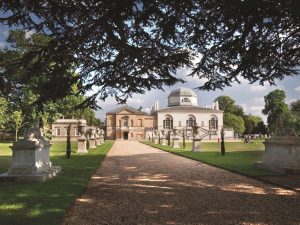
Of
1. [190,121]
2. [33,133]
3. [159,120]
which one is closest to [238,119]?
[190,121]

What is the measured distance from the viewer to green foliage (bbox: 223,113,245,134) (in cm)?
8025

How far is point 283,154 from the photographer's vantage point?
1197cm

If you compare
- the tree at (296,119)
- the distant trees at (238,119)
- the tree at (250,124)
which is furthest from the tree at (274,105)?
the tree at (250,124)

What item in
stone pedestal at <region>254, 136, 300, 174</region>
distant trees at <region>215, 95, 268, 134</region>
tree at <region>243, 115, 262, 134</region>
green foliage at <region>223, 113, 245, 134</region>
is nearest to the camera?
stone pedestal at <region>254, 136, 300, 174</region>

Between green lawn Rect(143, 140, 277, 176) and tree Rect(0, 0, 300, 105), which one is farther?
green lawn Rect(143, 140, 277, 176)

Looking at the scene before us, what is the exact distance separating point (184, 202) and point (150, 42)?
314 cm

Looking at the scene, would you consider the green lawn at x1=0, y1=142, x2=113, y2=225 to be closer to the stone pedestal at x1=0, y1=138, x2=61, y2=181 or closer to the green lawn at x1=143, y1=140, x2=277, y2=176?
the stone pedestal at x1=0, y1=138, x2=61, y2=181

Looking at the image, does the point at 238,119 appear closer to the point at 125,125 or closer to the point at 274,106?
the point at 274,106

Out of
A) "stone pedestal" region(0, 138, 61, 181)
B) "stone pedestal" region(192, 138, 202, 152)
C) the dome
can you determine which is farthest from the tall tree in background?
"stone pedestal" region(0, 138, 61, 181)

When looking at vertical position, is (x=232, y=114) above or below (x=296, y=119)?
above

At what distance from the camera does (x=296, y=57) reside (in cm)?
907

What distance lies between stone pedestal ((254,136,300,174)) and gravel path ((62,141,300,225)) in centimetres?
214

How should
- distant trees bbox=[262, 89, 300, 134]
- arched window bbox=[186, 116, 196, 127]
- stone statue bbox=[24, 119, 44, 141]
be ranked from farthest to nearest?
1. arched window bbox=[186, 116, 196, 127]
2. distant trees bbox=[262, 89, 300, 134]
3. stone statue bbox=[24, 119, 44, 141]

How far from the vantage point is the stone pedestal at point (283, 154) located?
462 inches
